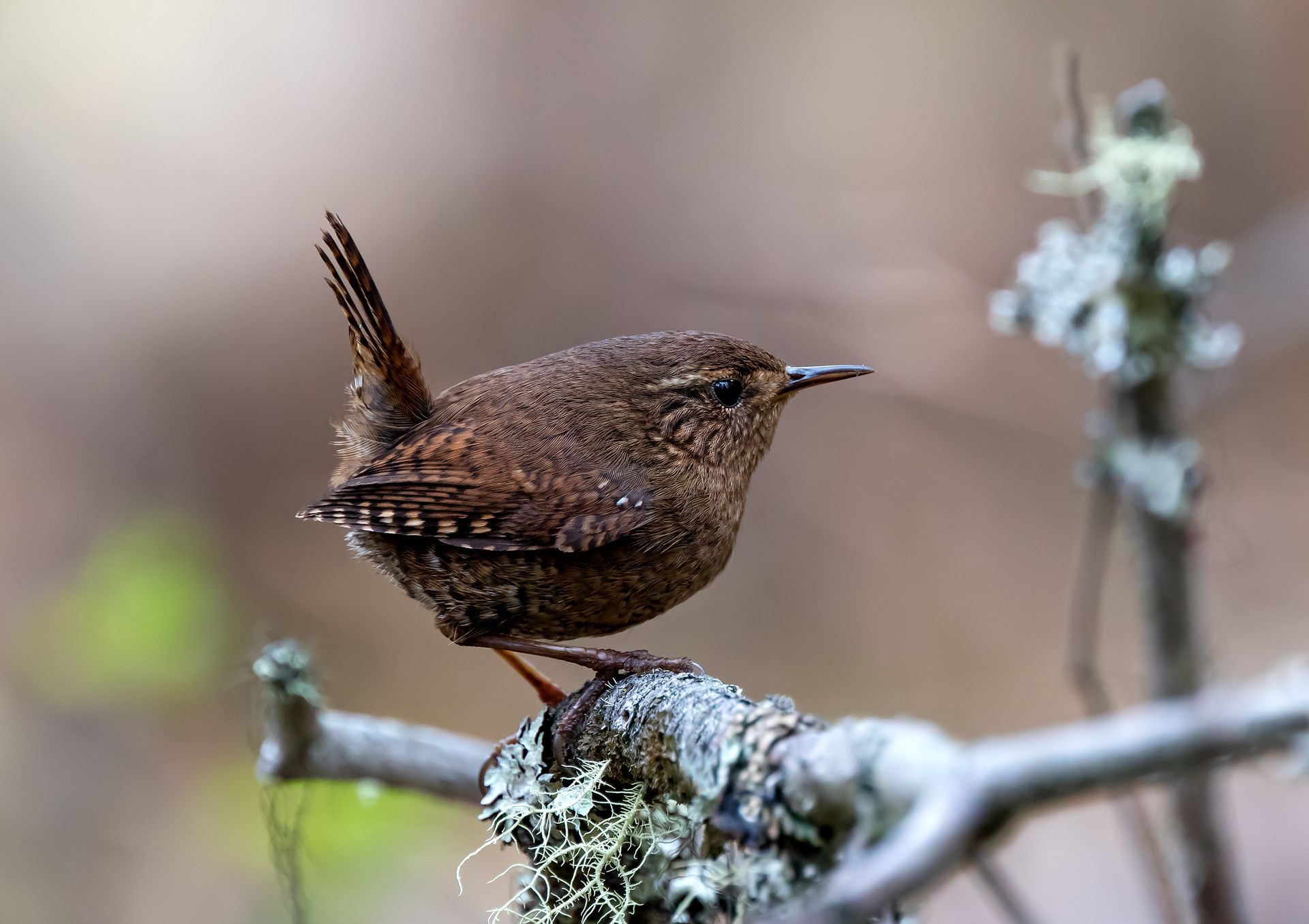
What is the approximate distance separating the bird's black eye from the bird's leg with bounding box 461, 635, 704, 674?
782 millimetres

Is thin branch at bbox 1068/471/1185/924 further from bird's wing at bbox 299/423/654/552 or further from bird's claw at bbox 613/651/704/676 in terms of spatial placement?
bird's wing at bbox 299/423/654/552

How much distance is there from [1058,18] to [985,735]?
3.82 meters

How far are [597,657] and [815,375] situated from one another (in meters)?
1.00

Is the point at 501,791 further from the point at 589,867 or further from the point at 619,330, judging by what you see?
the point at 619,330

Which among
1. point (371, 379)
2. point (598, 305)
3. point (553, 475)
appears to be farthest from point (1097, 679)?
point (598, 305)

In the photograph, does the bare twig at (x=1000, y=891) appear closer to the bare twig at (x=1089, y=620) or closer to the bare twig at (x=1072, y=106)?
the bare twig at (x=1089, y=620)

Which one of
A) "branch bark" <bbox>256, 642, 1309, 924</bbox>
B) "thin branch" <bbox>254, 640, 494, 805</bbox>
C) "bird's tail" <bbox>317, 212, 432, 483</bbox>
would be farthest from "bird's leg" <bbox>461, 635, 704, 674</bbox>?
"bird's tail" <bbox>317, 212, 432, 483</bbox>

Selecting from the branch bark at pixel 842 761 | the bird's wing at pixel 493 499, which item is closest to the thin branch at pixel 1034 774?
the branch bark at pixel 842 761

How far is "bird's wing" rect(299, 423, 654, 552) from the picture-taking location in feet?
8.72

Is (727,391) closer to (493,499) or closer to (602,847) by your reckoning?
(493,499)

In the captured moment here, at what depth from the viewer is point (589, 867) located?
6.69ft

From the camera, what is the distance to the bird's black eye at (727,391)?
3006 millimetres

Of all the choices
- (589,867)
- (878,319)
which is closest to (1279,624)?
(878,319)

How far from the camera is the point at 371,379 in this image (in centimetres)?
306
